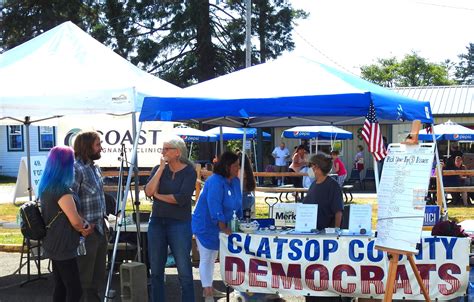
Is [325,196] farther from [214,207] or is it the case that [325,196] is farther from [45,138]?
[45,138]

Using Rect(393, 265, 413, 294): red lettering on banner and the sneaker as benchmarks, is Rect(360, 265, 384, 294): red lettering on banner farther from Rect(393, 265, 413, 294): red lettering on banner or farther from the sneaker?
the sneaker

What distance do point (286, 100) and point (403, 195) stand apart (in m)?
1.53

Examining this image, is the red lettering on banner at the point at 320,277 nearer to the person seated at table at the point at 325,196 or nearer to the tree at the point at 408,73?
the person seated at table at the point at 325,196

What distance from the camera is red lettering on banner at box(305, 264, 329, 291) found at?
6.05 m

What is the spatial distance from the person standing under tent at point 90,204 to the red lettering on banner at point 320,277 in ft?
6.49

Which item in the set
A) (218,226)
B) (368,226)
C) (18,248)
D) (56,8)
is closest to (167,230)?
(218,226)

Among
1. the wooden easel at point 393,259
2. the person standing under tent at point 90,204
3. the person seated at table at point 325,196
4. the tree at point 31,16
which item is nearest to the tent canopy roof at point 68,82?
the person standing under tent at point 90,204

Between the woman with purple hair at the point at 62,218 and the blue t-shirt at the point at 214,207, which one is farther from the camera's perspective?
the blue t-shirt at the point at 214,207

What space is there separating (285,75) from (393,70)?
211 feet

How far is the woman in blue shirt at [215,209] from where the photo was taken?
20.3 ft

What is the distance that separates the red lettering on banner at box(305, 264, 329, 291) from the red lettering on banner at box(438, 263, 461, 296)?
3.51ft

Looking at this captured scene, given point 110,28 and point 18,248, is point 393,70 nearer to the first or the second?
point 110,28

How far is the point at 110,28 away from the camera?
84.2 feet

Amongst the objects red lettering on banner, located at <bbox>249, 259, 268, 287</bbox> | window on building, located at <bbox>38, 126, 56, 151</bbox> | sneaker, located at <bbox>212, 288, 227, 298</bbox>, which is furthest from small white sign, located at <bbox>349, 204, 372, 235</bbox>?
window on building, located at <bbox>38, 126, 56, 151</bbox>
